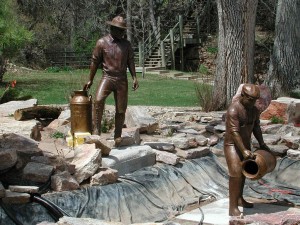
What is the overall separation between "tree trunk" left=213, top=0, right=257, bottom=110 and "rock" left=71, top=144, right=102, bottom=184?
6280 mm

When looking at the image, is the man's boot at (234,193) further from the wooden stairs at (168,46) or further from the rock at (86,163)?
the wooden stairs at (168,46)

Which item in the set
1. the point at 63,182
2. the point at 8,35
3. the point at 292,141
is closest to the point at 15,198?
the point at 63,182

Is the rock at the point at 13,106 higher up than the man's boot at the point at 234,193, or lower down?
higher up

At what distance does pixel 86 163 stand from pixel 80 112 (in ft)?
4.50

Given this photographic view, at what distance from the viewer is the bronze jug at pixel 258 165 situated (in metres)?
6.74

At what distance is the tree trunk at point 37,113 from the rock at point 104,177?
3314 millimetres

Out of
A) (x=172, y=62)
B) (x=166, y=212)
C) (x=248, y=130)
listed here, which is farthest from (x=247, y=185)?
(x=172, y=62)

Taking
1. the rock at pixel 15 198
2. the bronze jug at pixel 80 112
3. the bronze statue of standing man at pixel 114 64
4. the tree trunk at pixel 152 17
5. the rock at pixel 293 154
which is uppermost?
the tree trunk at pixel 152 17

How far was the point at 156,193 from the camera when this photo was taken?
836 cm

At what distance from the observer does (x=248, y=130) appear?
7031mm

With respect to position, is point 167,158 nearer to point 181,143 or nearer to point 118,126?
point 181,143

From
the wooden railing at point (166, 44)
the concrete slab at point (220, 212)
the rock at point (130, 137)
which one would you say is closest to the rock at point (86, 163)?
the concrete slab at point (220, 212)

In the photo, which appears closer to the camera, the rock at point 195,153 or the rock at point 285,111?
the rock at point 195,153

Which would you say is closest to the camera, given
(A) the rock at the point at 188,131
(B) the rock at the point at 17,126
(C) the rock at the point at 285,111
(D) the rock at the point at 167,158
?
(D) the rock at the point at 167,158
